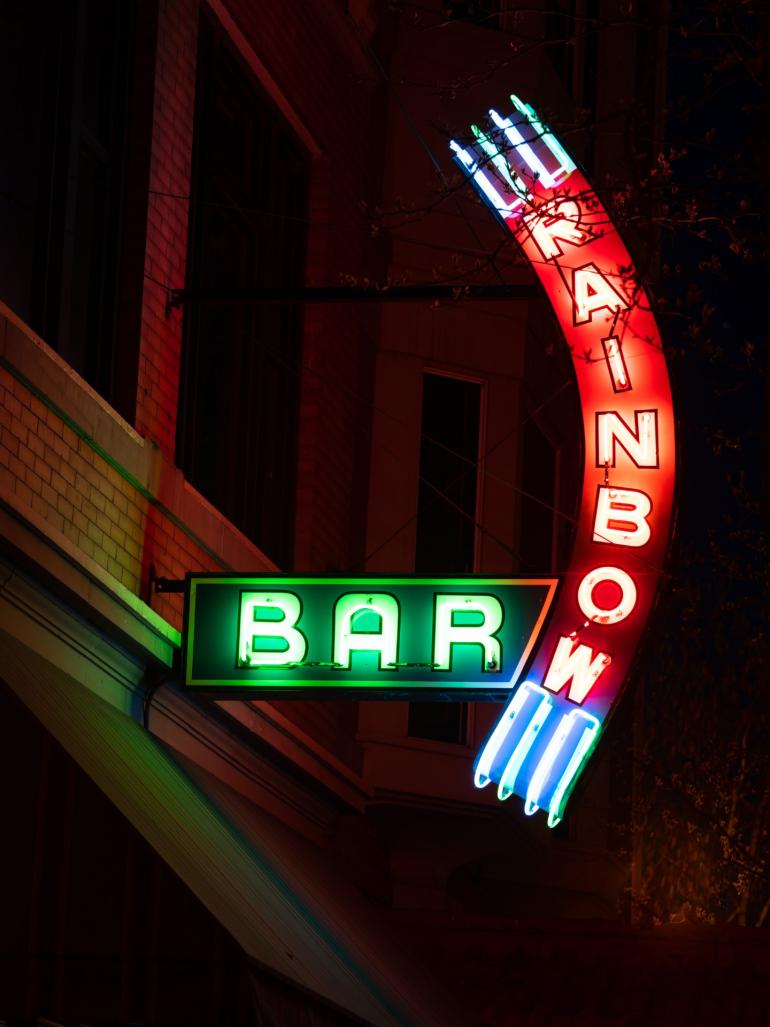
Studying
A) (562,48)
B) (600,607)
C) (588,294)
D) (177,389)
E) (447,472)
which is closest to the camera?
(600,607)

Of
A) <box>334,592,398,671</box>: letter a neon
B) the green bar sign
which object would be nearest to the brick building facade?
the green bar sign

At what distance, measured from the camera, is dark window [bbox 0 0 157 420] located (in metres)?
11.0

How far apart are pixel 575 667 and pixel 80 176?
166 inches

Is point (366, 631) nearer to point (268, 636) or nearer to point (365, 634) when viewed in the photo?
point (365, 634)

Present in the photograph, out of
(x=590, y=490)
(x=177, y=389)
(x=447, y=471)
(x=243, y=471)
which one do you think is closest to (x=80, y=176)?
(x=177, y=389)

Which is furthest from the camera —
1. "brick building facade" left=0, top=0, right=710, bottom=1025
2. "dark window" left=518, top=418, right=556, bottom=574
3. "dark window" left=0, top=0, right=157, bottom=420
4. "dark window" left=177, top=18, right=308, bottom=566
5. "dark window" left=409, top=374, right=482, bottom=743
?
"dark window" left=518, top=418, right=556, bottom=574

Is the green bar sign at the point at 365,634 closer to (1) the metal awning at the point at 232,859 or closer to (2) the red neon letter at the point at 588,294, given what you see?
(1) the metal awning at the point at 232,859

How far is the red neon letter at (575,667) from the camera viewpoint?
11719 millimetres

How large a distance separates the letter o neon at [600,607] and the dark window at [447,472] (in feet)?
21.2

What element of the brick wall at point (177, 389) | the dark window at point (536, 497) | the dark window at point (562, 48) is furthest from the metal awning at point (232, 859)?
the dark window at point (562, 48)

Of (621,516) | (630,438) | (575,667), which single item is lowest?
(575,667)

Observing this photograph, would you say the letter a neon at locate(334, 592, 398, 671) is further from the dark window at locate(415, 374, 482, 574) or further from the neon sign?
the dark window at locate(415, 374, 482, 574)

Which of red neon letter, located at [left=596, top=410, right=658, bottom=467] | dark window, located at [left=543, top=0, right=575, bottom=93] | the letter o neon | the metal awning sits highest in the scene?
dark window, located at [left=543, top=0, right=575, bottom=93]

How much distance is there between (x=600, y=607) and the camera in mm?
11914
